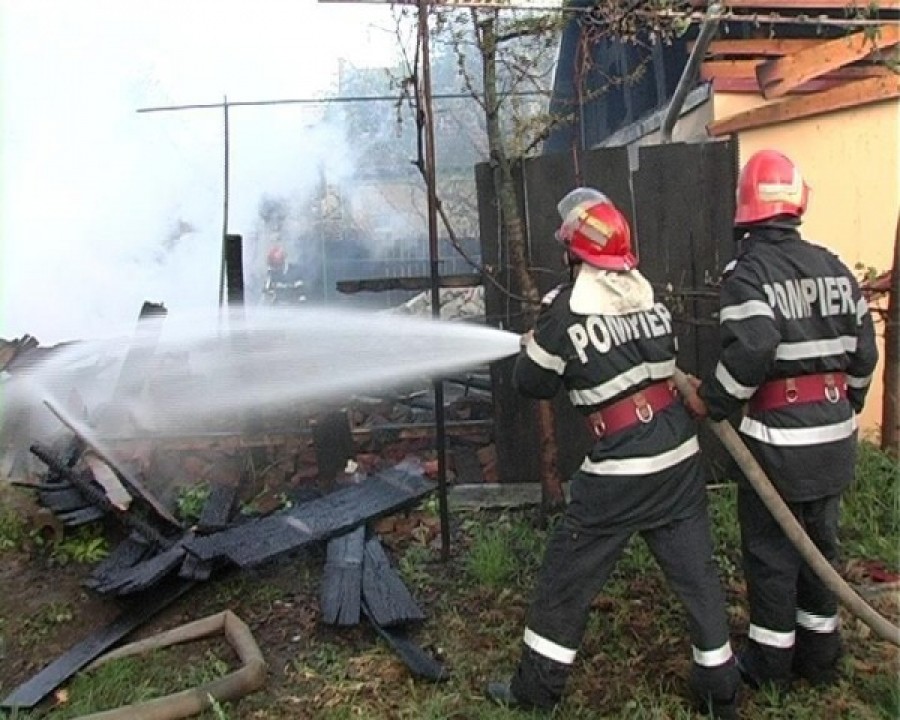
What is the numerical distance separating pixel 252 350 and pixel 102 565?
186 centimetres

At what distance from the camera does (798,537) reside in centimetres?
281

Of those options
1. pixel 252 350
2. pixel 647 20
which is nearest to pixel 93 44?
pixel 252 350

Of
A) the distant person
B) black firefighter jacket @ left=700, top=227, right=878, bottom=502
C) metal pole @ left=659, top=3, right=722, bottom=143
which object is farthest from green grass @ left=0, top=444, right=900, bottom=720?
the distant person

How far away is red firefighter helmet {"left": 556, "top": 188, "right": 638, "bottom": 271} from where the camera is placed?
9.38 feet

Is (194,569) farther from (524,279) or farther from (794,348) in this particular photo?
(794,348)

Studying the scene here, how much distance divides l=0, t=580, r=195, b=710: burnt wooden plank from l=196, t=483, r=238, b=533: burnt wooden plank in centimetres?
46

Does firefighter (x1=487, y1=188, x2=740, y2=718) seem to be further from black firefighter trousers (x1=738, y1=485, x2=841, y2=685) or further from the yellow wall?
the yellow wall

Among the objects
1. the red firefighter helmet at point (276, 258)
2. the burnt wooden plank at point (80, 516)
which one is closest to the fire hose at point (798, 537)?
the burnt wooden plank at point (80, 516)

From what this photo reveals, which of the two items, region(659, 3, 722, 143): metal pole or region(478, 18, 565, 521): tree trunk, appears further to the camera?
region(659, 3, 722, 143): metal pole

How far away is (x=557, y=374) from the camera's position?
2885mm

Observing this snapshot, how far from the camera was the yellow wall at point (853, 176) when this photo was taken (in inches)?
207

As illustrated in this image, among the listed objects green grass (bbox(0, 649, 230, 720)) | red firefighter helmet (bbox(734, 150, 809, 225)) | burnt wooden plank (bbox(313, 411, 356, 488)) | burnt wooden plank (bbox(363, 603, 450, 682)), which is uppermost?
red firefighter helmet (bbox(734, 150, 809, 225))

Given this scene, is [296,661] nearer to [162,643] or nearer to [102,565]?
[162,643]

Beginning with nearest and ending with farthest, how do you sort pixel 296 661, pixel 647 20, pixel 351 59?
pixel 296 661 < pixel 647 20 < pixel 351 59
